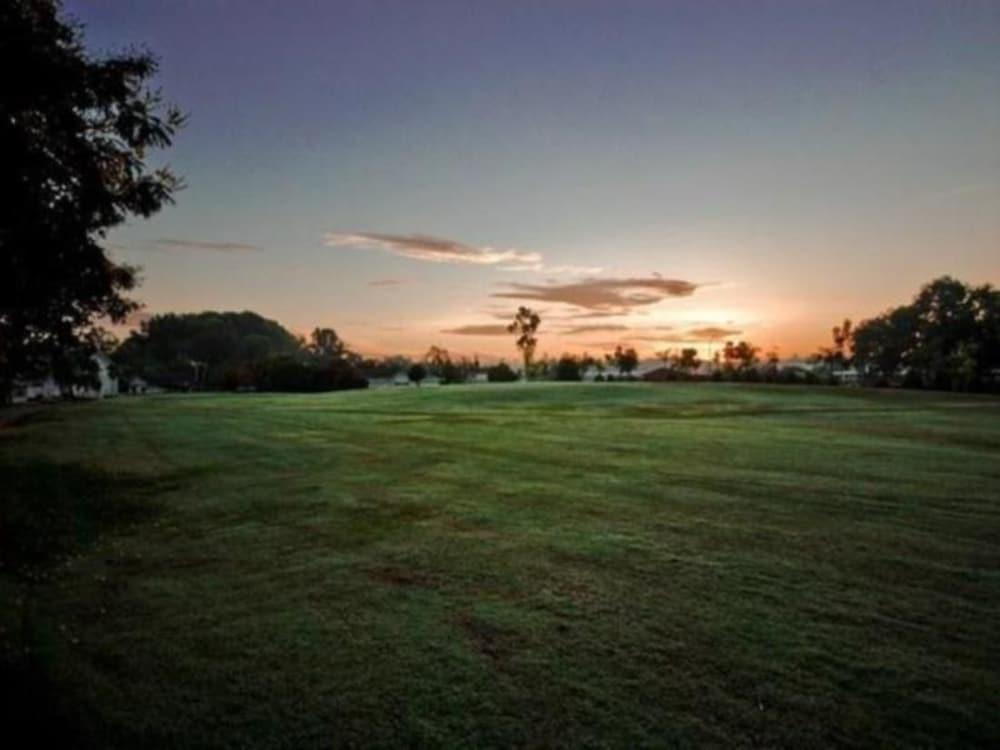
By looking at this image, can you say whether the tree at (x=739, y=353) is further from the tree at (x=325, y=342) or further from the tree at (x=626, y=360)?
the tree at (x=325, y=342)

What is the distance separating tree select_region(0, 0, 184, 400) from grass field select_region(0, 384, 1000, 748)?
170 inches

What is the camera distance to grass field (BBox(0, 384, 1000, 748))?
3.51 metres

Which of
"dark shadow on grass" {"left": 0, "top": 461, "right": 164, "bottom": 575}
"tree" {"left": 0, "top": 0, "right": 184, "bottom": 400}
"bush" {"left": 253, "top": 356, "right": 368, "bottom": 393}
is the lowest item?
"dark shadow on grass" {"left": 0, "top": 461, "right": 164, "bottom": 575}

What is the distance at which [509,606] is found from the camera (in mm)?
5164

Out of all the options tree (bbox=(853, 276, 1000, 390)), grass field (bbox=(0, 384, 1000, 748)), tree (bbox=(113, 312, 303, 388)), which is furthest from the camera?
tree (bbox=(113, 312, 303, 388))

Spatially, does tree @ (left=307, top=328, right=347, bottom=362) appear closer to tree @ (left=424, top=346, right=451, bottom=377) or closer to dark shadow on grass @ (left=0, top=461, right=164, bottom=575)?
tree @ (left=424, top=346, right=451, bottom=377)

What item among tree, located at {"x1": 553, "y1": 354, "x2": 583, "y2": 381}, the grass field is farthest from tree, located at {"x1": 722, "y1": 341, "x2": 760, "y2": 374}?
the grass field

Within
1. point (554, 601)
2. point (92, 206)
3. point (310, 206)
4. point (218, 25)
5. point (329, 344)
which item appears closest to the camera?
point (554, 601)

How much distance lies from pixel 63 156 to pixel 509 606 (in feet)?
41.1

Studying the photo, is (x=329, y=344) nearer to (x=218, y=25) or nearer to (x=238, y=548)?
(x=218, y=25)

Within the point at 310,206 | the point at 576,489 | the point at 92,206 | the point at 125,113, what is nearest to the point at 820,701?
the point at 576,489

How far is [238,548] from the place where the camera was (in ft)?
23.6

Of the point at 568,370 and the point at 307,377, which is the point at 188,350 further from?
the point at 568,370

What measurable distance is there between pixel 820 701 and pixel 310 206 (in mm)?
31189
